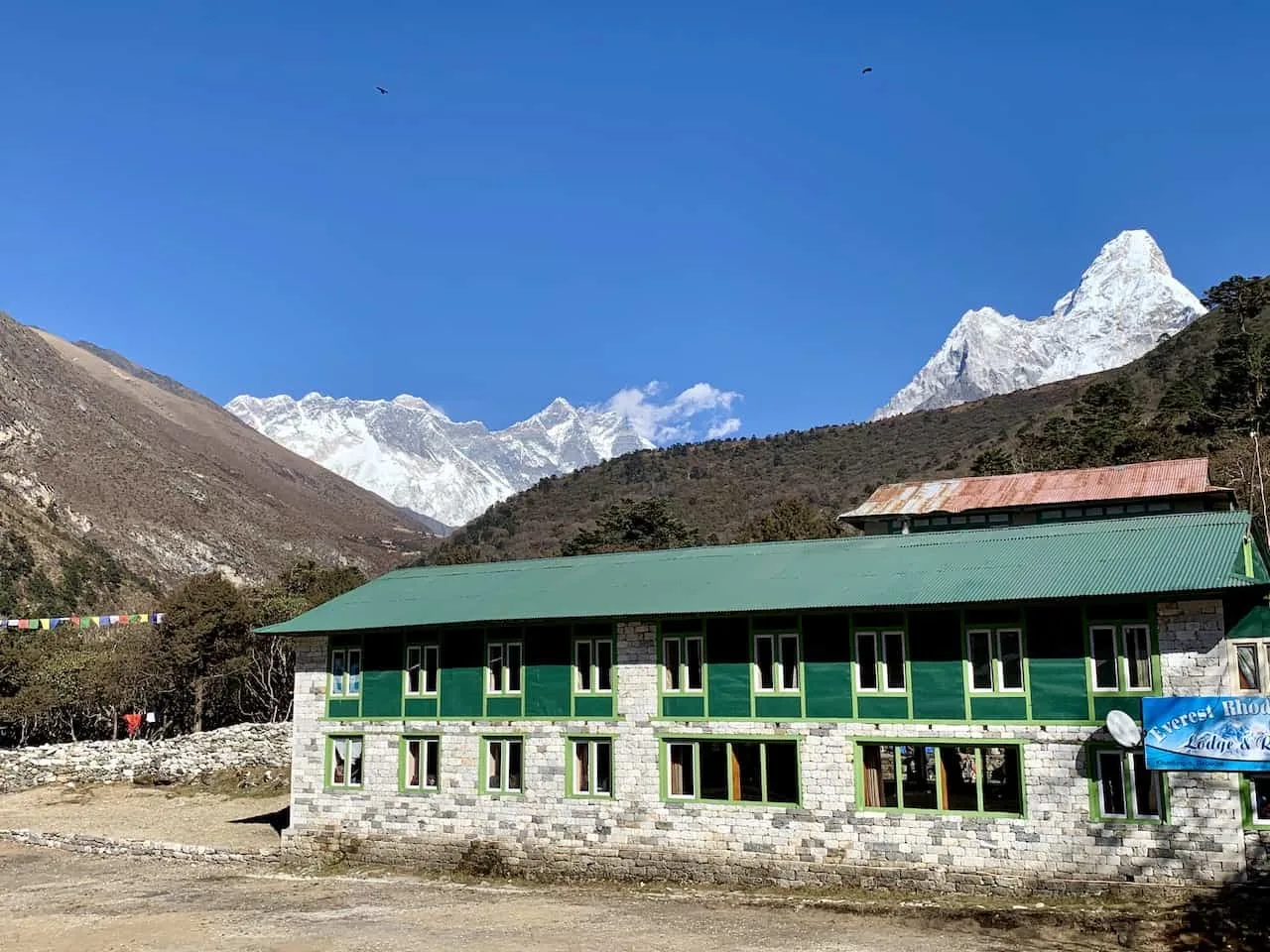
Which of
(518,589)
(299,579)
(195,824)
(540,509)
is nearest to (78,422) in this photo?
(540,509)

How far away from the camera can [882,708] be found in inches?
1094

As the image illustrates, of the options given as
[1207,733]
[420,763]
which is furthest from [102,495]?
[1207,733]

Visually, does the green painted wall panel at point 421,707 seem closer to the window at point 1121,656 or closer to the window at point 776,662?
the window at point 776,662

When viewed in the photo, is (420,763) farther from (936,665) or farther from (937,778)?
(936,665)

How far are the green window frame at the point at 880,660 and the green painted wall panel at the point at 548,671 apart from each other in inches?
325

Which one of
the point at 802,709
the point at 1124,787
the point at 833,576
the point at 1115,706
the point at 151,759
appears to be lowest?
the point at 151,759

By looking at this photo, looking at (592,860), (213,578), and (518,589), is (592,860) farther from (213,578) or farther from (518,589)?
(213,578)

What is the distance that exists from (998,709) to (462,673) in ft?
50.0

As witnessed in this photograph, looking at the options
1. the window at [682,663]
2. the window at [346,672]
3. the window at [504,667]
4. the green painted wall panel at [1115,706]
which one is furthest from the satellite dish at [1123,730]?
the window at [346,672]

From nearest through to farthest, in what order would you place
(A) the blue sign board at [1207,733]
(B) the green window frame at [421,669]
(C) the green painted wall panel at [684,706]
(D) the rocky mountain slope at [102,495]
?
1. (A) the blue sign board at [1207,733]
2. (C) the green painted wall panel at [684,706]
3. (B) the green window frame at [421,669]
4. (D) the rocky mountain slope at [102,495]

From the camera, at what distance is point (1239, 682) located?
80.9ft

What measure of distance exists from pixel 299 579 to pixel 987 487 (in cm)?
5275

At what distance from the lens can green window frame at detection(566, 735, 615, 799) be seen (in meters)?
30.6

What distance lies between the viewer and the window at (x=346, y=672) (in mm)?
34594
